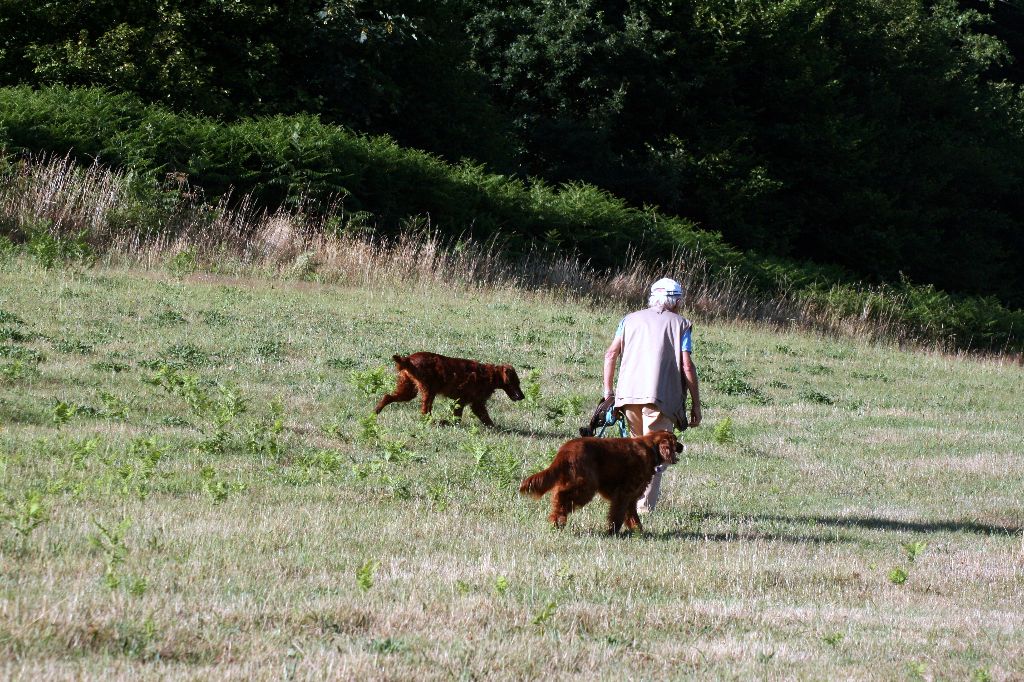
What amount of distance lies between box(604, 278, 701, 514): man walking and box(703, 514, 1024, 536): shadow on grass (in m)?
1.01

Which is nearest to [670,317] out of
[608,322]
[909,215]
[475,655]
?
[475,655]

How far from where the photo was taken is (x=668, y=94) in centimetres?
4031

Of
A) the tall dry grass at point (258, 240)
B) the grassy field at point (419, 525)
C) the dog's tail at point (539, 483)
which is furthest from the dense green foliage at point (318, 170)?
the dog's tail at point (539, 483)

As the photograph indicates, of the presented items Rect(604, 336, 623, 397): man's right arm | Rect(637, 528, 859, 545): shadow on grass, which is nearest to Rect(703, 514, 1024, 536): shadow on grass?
Rect(637, 528, 859, 545): shadow on grass

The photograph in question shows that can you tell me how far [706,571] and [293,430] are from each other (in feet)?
16.8

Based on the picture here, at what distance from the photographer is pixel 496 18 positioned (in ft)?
128

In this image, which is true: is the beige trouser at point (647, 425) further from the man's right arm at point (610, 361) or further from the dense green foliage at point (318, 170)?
the dense green foliage at point (318, 170)

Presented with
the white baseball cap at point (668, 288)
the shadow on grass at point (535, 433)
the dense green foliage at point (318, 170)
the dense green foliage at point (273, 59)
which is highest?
the dense green foliage at point (273, 59)

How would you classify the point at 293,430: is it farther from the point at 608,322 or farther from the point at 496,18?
the point at 496,18

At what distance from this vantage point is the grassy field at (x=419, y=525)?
5.83 meters

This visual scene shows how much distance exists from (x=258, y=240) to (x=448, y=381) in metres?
10.6

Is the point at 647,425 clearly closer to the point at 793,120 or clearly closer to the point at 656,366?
the point at 656,366

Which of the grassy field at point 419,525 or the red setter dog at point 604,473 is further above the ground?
the red setter dog at point 604,473

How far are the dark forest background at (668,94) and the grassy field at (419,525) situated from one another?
10.1m
